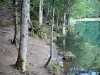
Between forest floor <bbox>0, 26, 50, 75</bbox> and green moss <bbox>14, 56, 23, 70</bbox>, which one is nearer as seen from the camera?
green moss <bbox>14, 56, 23, 70</bbox>

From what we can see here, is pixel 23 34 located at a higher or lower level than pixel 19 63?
higher

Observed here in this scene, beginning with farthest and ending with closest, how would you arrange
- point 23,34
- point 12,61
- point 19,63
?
point 12,61 → point 19,63 → point 23,34

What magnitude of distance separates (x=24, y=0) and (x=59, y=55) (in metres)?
9.29

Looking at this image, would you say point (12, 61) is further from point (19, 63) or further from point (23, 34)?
point (23, 34)

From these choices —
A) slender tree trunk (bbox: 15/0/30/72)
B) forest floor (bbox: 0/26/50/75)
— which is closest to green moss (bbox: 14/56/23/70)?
slender tree trunk (bbox: 15/0/30/72)

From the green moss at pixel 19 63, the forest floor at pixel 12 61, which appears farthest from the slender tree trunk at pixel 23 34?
the forest floor at pixel 12 61

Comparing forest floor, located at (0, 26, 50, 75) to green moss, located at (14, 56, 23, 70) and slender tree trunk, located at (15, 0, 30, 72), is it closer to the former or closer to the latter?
green moss, located at (14, 56, 23, 70)

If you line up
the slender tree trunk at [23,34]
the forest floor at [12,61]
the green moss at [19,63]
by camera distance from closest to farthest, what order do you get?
1. the slender tree trunk at [23,34]
2. the green moss at [19,63]
3. the forest floor at [12,61]

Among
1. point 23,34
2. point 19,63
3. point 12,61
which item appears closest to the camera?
point 23,34

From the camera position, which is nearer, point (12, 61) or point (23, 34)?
point (23, 34)

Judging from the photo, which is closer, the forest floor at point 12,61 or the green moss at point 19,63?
the green moss at point 19,63

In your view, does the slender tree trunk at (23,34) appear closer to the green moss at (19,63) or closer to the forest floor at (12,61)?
the green moss at (19,63)

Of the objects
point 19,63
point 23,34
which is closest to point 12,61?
point 19,63

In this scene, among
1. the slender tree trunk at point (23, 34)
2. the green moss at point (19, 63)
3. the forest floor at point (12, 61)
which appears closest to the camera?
the slender tree trunk at point (23, 34)
